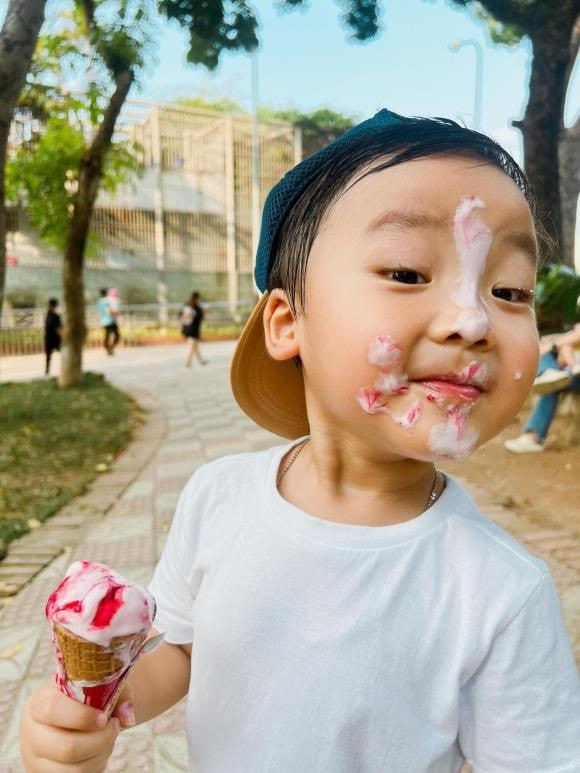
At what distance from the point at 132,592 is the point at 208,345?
17.6m

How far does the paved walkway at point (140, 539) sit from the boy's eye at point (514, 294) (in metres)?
1.77

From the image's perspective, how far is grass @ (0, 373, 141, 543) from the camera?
429 centimetres

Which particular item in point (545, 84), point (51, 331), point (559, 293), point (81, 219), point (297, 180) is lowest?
point (51, 331)

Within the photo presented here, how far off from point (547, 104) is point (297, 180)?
6.81 meters

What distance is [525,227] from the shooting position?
90 centimetres

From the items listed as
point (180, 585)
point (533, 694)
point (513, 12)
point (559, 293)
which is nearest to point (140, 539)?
point (180, 585)

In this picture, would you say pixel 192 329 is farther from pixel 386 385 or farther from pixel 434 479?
pixel 386 385

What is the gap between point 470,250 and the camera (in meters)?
0.85

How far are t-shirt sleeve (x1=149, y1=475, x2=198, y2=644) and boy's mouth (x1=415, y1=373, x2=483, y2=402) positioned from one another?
572 millimetres

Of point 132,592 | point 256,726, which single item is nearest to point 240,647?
point 256,726

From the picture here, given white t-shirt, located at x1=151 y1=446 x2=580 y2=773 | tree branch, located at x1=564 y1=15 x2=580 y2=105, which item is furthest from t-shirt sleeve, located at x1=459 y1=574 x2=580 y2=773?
tree branch, located at x1=564 y1=15 x2=580 y2=105

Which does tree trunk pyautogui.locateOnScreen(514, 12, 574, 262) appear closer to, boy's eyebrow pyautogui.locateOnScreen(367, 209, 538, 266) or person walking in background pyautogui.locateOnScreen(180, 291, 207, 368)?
boy's eyebrow pyautogui.locateOnScreen(367, 209, 538, 266)

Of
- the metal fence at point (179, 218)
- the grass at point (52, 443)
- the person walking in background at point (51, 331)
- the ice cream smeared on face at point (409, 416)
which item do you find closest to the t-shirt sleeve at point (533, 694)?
the ice cream smeared on face at point (409, 416)

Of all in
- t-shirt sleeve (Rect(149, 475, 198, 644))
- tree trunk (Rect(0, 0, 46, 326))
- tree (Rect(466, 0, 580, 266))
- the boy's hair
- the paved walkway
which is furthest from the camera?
tree (Rect(466, 0, 580, 266))
